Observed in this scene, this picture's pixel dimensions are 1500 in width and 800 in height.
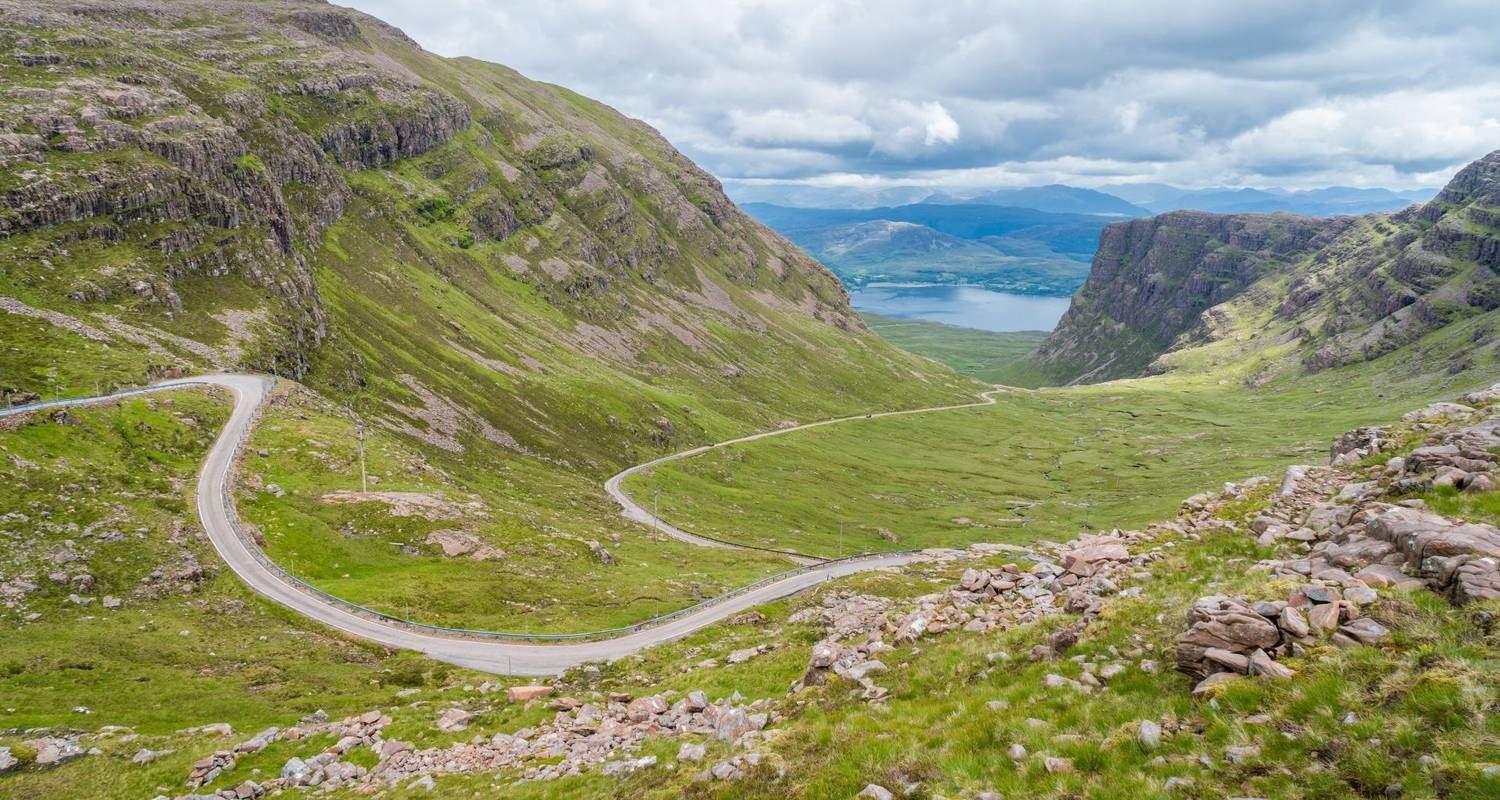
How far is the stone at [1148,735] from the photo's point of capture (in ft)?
42.6

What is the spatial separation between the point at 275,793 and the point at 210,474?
6047cm

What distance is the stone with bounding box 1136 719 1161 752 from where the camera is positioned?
1298cm

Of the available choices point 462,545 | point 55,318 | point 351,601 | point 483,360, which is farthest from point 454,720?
point 483,360

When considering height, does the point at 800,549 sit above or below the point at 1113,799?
below

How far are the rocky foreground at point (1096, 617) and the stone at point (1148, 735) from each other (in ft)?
0.16

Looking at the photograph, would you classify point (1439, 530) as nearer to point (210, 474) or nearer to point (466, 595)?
point (466, 595)

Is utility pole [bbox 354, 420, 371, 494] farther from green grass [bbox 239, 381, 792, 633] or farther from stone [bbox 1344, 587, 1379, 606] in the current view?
stone [bbox 1344, 587, 1379, 606]

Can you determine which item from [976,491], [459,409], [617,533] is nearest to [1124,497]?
[976,491]

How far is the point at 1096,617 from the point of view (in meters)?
20.3

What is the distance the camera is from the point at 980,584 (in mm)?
30188

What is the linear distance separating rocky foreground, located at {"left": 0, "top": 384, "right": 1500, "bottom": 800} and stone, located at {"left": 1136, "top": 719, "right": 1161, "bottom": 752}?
5 centimetres

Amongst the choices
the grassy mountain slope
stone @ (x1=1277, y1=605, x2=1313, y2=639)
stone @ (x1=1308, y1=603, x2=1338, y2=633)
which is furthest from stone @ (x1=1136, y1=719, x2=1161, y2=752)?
the grassy mountain slope

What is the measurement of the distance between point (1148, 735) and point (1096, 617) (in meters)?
7.63

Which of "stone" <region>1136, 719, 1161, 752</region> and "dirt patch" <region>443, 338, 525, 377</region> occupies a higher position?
"stone" <region>1136, 719, 1161, 752</region>
